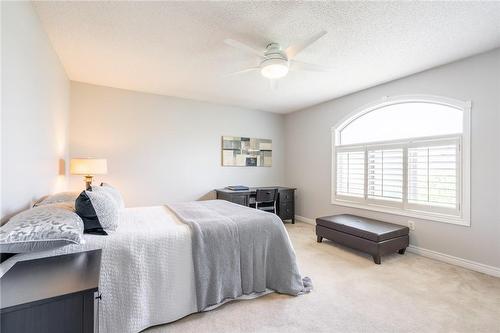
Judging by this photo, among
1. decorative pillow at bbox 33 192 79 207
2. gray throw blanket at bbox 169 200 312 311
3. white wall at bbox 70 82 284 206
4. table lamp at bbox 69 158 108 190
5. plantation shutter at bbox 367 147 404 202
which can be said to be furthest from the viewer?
white wall at bbox 70 82 284 206

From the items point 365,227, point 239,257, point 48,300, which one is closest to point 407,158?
point 365,227

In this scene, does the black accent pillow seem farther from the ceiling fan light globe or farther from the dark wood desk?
the dark wood desk

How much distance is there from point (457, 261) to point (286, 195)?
9.39 feet

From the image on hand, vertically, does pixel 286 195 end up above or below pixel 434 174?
below

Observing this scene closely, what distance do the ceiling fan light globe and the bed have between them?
5.63 ft

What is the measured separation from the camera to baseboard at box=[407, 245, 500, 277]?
2684mm

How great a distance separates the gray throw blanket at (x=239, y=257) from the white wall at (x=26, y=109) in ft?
4.21

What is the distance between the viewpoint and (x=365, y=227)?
10.8ft

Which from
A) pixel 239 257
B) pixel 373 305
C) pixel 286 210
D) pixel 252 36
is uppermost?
pixel 252 36

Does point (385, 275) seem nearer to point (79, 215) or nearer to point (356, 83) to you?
point (356, 83)

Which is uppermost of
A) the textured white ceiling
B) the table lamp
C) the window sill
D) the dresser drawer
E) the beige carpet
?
the textured white ceiling

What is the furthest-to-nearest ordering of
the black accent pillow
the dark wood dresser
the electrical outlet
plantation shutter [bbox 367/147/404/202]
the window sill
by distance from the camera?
1. plantation shutter [bbox 367/147/404/202]
2. the electrical outlet
3. the window sill
4. the black accent pillow
5. the dark wood dresser

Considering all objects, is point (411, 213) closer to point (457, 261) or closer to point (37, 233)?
point (457, 261)

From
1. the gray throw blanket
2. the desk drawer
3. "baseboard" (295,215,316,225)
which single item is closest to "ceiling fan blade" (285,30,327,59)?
the gray throw blanket
